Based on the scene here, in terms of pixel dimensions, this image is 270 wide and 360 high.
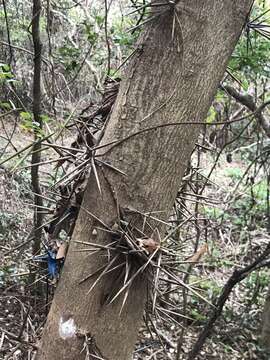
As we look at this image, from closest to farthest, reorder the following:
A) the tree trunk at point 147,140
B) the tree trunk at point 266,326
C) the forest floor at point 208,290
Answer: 1. the tree trunk at point 147,140
2. the forest floor at point 208,290
3. the tree trunk at point 266,326

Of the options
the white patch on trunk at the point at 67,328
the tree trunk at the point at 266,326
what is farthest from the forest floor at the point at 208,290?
the white patch on trunk at the point at 67,328

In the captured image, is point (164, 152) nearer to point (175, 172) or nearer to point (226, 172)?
point (175, 172)

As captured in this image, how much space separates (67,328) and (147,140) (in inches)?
16.2

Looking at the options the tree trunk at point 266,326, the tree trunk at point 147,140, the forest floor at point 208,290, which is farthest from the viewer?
the tree trunk at point 266,326

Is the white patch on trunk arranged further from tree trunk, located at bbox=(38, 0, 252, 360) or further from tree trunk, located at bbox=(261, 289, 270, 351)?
tree trunk, located at bbox=(261, 289, 270, 351)

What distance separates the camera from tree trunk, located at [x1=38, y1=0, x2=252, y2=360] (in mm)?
873

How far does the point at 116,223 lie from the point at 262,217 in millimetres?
4731

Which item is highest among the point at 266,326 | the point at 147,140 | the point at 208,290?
the point at 147,140

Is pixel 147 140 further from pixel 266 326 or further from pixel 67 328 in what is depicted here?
pixel 266 326

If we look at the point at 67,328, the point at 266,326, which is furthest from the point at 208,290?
the point at 67,328

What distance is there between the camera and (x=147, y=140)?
87 centimetres

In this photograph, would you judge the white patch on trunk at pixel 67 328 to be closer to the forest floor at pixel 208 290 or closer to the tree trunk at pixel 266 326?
the forest floor at pixel 208 290

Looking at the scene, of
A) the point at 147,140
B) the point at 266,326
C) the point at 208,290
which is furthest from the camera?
the point at 208,290

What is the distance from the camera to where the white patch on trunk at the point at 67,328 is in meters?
0.90
